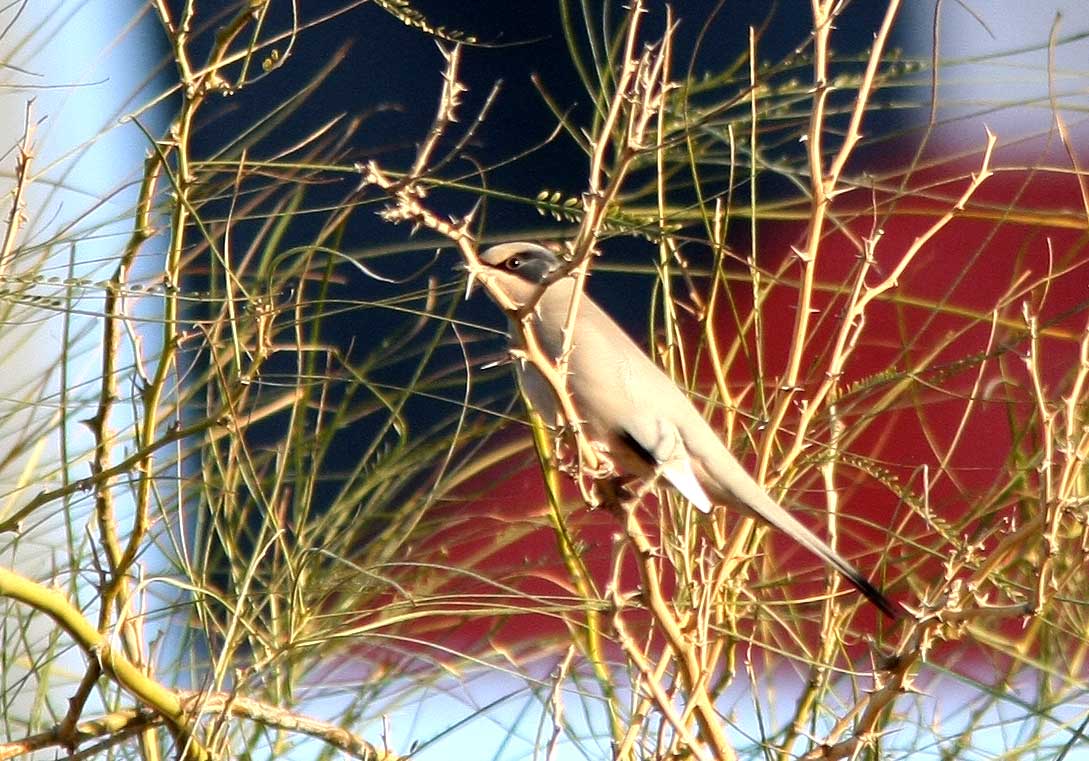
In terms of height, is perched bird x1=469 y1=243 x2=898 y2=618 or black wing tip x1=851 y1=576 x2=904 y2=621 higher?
perched bird x1=469 y1=243 x2=898 y2=618

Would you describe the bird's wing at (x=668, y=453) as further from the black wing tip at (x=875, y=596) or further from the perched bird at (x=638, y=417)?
the black wing tip at (x=875, y=596)

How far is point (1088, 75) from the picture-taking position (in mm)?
1910

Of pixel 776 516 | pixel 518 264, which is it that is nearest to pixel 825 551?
pixel 776 516

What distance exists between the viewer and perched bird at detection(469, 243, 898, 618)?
1.83 metres

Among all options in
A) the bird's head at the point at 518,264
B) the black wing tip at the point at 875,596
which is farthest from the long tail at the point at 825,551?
the bird's head at the point at 518,264

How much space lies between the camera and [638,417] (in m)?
2.11

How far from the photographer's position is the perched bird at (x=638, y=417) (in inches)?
72.2

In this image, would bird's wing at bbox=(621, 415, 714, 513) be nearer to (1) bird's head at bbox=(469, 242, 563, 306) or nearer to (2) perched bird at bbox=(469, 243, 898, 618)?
(2) perched bird at bbox=(469, 243, 898, 618)

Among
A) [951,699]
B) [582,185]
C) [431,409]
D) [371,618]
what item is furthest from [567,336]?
[582,185]

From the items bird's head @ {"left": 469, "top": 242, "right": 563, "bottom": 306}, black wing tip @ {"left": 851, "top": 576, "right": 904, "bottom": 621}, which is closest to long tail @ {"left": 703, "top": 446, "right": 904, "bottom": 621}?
black wing tip @ {"left": 851, "top": 576, "right": 904, "bottom": 621}

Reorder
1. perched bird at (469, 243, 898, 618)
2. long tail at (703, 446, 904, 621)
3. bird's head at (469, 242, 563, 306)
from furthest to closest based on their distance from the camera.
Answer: bird's head at (469, 242, 563, 306)
perched bird at (469, 243, 898, 618)
long tail at (703, 446, 904, 621)

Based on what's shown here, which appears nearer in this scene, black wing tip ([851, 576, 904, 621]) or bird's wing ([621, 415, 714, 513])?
black wing tip ([851, 576, 904, 621])

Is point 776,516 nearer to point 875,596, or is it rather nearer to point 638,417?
point 875,596

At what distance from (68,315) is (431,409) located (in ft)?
7.75
